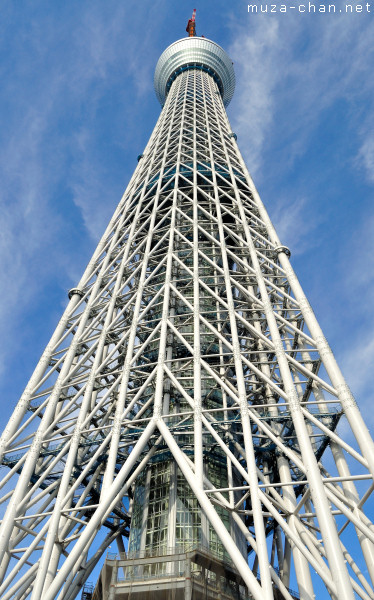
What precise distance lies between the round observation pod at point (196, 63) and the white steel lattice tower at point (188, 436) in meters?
36.4

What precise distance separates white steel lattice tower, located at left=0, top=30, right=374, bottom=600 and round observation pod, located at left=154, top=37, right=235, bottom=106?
36381 mm

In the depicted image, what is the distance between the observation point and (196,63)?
7638 centimetres

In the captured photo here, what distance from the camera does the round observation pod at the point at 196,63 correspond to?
251 ft

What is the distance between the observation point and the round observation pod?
7644 cm

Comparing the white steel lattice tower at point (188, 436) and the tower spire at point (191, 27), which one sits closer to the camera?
the white steel lattice tower at point (188, 436)

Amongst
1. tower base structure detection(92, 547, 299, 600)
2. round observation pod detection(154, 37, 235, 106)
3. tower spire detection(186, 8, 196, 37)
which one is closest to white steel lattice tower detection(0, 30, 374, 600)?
tower base structure detection(92, 547, 299, 600)

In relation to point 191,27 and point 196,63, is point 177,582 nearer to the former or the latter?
point 196,63

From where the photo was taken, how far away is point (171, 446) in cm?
2297

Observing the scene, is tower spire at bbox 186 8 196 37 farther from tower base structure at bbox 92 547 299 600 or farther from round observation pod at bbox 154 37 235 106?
tower base structure at bbox 92 547 299 600

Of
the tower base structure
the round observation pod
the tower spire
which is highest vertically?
the tower spire

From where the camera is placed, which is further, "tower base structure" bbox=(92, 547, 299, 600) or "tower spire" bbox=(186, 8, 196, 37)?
"tower spire" bbox=(186, 8, 196, 37)

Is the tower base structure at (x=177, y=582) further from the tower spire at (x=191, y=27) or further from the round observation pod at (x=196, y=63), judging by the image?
the tower spire at (x=191, y=27)

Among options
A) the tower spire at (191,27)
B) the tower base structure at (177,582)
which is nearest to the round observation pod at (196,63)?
the tower spire at (191,27)

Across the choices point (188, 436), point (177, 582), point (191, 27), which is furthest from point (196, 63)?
point (177, 582)
